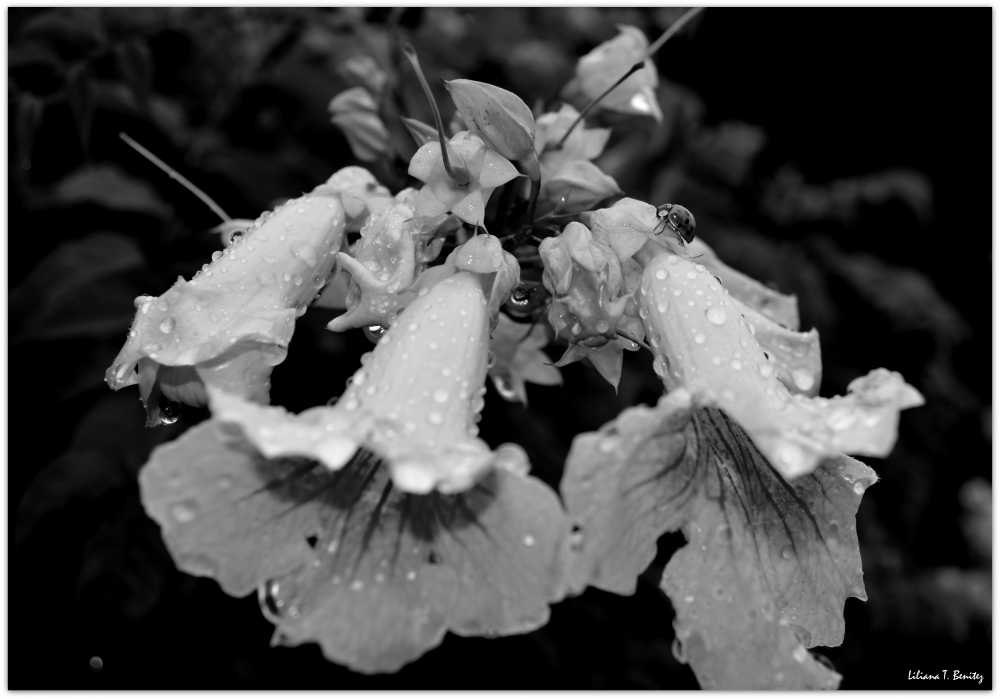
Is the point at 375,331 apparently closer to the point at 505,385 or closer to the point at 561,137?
the point at 505,385

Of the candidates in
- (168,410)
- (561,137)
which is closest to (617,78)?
(561,137)

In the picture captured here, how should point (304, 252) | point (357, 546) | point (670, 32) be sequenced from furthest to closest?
point (670, 32) → point (304, 252) → point (357, 546)

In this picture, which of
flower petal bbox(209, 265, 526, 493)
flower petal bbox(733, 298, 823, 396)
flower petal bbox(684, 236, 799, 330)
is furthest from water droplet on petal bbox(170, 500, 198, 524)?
flower petal bbox(684, 236, 799, 330)

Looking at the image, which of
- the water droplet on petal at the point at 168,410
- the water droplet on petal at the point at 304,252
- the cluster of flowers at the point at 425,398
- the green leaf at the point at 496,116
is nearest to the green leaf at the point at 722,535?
the cluster of flowers at the point at 425,398

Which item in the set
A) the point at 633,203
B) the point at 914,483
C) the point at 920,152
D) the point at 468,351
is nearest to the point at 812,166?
the point at 920,152

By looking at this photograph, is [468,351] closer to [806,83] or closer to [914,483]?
[914,483]

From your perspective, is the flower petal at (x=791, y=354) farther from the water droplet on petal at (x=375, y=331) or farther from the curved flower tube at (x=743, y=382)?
the water droplet on petal at (x=375, y=331)
